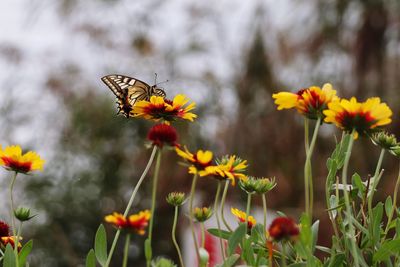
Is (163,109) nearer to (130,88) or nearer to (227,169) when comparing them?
(227,169)

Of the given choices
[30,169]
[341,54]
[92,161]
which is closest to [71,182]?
[92,161]

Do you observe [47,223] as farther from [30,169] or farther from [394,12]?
[30,169]

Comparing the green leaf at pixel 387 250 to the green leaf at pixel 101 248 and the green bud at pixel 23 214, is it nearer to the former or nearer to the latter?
the green leaf at pixel 101 248

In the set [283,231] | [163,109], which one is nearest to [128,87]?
[163,109]

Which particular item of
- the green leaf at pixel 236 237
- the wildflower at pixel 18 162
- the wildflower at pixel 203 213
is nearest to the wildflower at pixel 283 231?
the green leaf at pixel 236 237

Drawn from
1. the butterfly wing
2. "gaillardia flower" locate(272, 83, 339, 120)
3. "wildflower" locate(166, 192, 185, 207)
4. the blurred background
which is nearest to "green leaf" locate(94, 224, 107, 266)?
"wildflower" locate(166, 192, 185, 207)

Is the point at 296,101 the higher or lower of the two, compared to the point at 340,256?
higher
